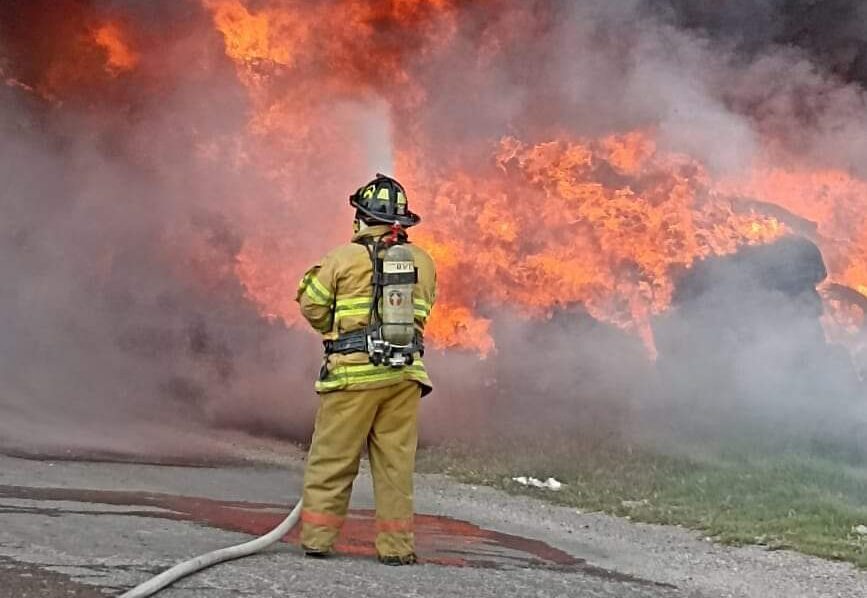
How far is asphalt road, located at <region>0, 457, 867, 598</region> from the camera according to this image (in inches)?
181

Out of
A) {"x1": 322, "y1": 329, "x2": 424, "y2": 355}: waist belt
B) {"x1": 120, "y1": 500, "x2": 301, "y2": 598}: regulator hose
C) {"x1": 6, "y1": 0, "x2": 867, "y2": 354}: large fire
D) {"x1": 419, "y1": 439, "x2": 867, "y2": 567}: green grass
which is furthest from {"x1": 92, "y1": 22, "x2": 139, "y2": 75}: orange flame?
{"x1": 120, "y1": 500, "x2": 301, "y2": 598}: regulator hose

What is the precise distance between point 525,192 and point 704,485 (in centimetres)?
606

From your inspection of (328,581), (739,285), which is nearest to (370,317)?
(328,581)

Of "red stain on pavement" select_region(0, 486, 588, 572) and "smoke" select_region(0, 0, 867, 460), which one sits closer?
"red stain on pavement" select_region(0, 486, 588, 572)

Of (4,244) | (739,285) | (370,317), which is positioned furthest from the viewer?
(4,244)

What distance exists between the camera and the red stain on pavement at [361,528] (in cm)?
591

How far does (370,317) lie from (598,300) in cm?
955

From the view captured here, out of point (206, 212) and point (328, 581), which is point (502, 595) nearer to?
point (328, 581)

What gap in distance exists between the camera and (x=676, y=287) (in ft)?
46.8

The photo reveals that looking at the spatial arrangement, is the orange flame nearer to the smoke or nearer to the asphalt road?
the smoke

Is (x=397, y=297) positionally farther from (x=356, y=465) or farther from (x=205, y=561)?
(x=205, y=561)

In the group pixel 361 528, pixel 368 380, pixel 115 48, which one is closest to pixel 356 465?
pixel 368 380

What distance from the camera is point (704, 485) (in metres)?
9.60

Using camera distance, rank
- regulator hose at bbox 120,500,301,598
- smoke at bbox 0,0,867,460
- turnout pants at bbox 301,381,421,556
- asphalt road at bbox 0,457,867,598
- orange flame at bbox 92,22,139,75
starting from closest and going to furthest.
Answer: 1. regulator hose at bbox 120,500,301,598
2. asphalt road at bbox 0,457,867,598
3. turnout pants at bbox 301,381,421,556
4. smoke at bbox 0,0,867,460
5. orange flame at bbox 92,22,139,75
